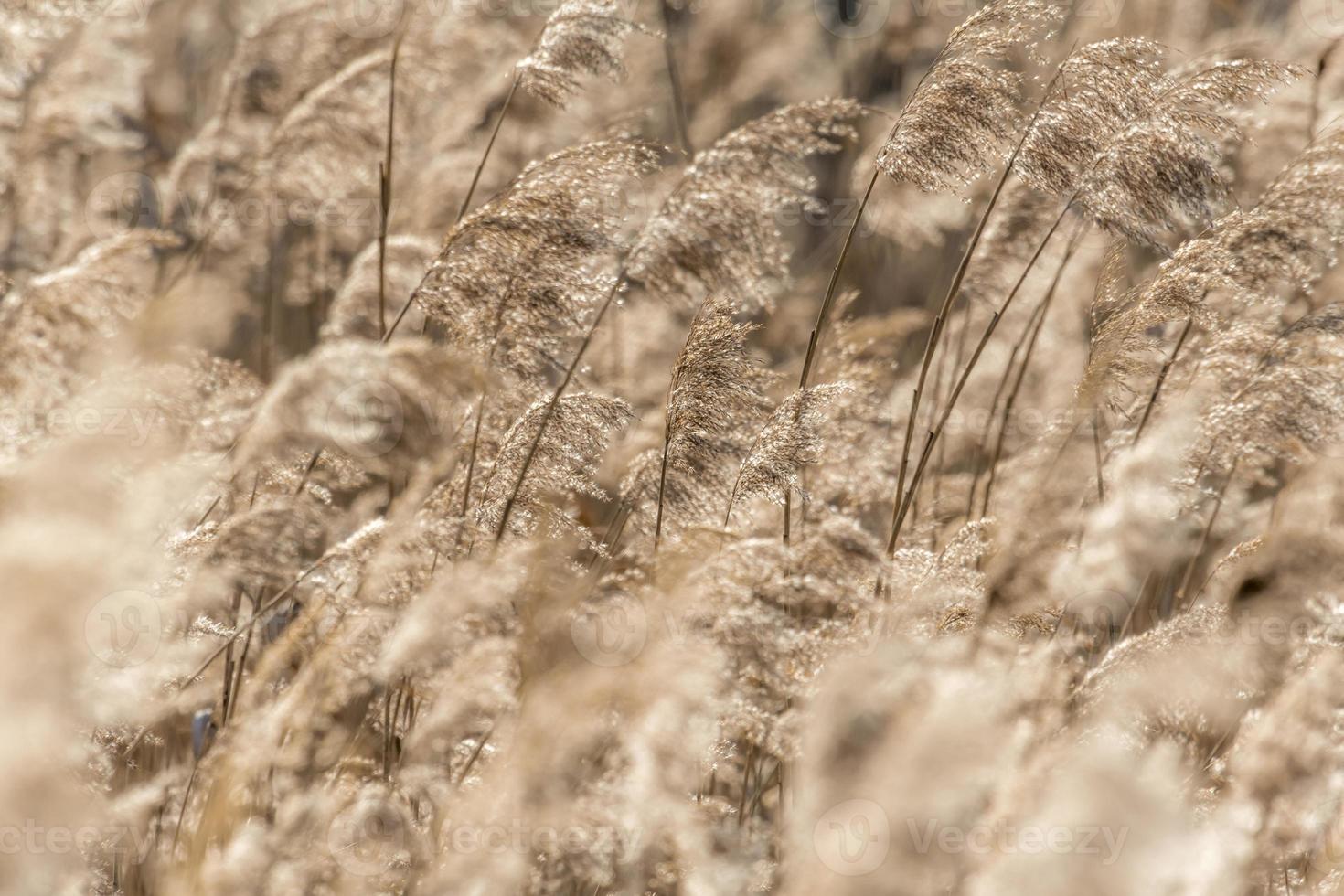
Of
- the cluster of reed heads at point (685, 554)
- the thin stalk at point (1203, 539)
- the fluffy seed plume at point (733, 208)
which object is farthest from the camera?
the thin stalk at point (1203, 539)

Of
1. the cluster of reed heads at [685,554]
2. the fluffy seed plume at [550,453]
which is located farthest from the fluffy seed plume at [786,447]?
the fluffy seed plume at [550,453]

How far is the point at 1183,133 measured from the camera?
2354mm

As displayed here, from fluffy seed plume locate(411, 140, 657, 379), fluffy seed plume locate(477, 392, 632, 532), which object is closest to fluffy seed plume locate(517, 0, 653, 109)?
fluffy seed plume locate(411, 140, 657, 379)

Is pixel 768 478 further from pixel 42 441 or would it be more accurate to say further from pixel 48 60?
pixel 48 60

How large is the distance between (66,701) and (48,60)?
3582 millimetres

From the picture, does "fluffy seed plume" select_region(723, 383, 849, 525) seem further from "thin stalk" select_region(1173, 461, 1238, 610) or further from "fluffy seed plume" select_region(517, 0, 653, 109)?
"thin stalk" select_region(1173, 461, 1238, 610)

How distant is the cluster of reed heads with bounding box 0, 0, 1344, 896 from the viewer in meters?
1.40

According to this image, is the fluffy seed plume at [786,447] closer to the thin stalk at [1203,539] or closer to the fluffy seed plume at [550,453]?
the fluffy seed plume at [550,453]

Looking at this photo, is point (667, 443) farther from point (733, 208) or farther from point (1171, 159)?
point (1171, 159)

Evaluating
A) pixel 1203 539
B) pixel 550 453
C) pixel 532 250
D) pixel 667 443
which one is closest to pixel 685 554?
pixel 667 443

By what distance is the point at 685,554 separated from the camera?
218 cm

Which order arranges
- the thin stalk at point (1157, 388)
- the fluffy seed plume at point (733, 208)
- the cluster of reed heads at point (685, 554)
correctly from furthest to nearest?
1. the thin stalk at point (1157, 388)
2. the fluffy seed plume at point (733, 208)
3. the cluster of reed heads at point (685, 554)

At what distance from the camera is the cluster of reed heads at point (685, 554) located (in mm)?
1399

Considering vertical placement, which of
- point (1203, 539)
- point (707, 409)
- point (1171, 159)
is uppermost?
point (1171, 159)
